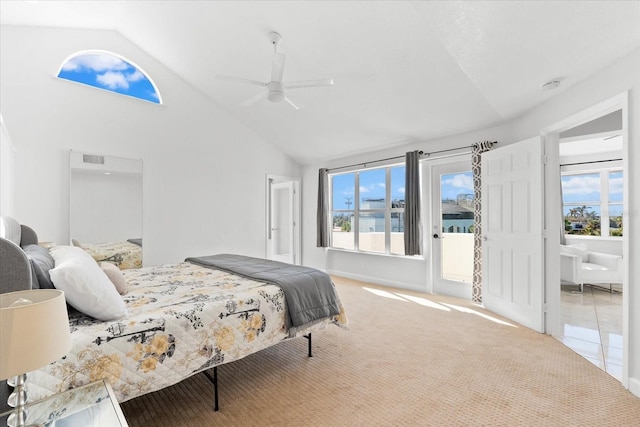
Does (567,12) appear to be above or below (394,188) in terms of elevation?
above

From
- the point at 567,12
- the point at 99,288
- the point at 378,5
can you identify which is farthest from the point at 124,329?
the point at 567,12

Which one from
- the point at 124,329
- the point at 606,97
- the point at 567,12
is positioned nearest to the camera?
the point at 124,329

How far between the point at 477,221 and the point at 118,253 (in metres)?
4.72

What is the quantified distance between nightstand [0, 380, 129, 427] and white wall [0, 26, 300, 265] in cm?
328

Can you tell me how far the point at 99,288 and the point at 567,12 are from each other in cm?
328

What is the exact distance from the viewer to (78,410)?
122cm

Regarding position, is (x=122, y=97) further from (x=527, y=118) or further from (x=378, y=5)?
(x=527, y=118)

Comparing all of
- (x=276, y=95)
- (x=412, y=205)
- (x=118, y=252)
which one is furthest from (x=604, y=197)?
(x=118, y=252)

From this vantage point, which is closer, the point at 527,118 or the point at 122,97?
the point at 527,118

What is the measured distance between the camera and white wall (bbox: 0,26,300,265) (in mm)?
3594

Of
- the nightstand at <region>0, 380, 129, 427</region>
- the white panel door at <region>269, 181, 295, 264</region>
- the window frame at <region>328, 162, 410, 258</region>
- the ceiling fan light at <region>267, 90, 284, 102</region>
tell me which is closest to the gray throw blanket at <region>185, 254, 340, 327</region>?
the nightstand at <region>0, 380, 129, 427</region>

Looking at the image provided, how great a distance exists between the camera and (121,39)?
4211 millimetres

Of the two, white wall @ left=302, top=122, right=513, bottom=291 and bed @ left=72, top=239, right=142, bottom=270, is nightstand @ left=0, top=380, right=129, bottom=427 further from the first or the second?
white wall @ left=302, top=122, right=513, bottom=291

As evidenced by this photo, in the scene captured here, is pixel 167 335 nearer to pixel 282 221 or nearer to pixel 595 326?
pixel 595 326
